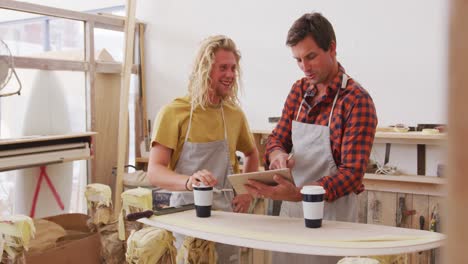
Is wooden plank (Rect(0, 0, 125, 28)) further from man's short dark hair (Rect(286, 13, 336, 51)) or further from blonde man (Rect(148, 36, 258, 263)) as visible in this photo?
man's short dark hair (Rect(286, 13, 336, 51))

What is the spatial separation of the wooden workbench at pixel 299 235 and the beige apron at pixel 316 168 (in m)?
0.24

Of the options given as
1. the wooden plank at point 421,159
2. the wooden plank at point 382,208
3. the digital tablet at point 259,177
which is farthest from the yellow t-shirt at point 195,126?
the wooden plank at point 421,159

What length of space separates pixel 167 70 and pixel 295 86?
337 centimetres

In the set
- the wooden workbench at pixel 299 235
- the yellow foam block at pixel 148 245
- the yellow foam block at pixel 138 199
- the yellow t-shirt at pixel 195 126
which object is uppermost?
the yellow t-shirt at pixel 195 126

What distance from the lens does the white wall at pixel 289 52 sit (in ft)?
14.1

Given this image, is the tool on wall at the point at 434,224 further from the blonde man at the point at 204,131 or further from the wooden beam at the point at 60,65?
the wooden beam at the point at 60,65

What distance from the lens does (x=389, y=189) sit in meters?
4.19

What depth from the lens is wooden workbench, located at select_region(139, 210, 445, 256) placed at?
1.82m

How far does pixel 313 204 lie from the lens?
2.06m

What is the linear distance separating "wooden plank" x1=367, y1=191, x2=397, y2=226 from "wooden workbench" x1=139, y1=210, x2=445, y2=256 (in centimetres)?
207

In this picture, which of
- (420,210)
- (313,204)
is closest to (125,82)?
(420,210)

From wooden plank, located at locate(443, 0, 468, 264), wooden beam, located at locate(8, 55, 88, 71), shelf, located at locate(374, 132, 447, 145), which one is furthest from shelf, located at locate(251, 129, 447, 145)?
wooden plank, located at locate(443, 0, 468, 264)

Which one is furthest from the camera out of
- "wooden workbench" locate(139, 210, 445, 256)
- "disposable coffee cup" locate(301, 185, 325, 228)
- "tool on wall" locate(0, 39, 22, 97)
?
"tool on wall" locate(0, 39, 22, 97)

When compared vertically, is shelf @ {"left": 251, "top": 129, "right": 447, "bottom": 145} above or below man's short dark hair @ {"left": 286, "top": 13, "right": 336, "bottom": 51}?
below
